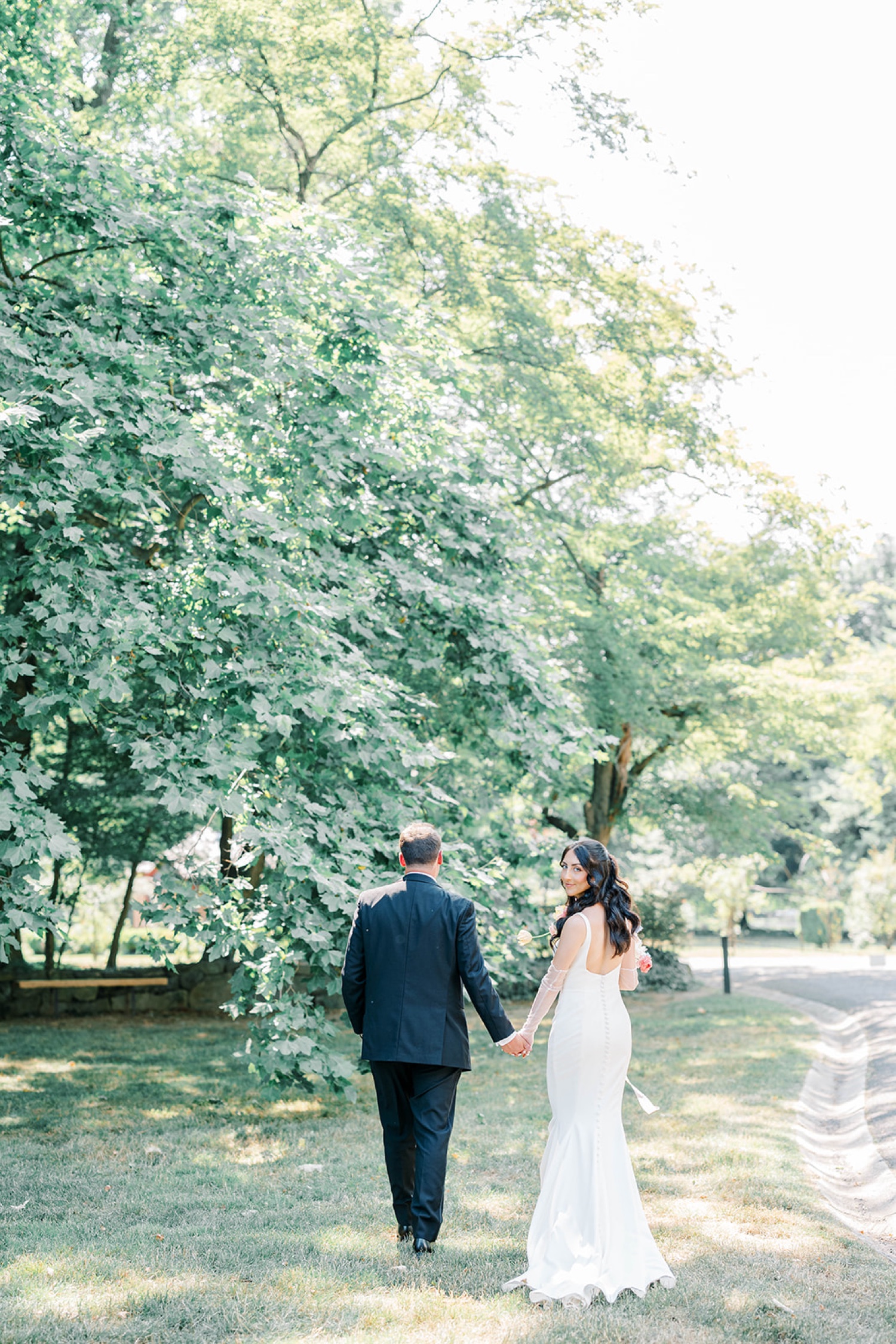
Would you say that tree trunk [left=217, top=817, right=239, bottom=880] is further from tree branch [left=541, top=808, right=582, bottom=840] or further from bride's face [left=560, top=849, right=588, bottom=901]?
tree branch [left=541, top=808, right=582, bottom=840]

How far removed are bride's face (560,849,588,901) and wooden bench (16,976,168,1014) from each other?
13005mm

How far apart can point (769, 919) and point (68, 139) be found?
168 feet

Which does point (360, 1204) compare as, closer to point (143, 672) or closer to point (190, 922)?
point (190, 922)

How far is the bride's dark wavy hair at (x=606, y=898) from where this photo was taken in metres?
4.80

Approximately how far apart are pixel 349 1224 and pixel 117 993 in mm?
12257

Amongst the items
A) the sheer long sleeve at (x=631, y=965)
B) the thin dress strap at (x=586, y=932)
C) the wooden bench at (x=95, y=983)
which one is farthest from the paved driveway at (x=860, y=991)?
the wooden bench at (x=95, y=983)

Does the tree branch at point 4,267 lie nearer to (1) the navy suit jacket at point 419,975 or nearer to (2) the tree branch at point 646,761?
(1) the navy suit jacket at point 419,975

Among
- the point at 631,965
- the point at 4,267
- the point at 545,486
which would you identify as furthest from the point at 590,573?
the point at 631,965

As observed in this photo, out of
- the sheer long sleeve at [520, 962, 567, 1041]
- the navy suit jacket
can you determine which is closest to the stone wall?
the navy suit jacket

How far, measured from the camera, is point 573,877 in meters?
4.83

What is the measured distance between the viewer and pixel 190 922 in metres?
7.86

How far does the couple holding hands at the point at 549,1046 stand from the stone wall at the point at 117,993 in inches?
460

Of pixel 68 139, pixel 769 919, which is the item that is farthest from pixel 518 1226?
pixel 769 919

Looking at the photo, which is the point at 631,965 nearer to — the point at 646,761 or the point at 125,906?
the point at 125,906
